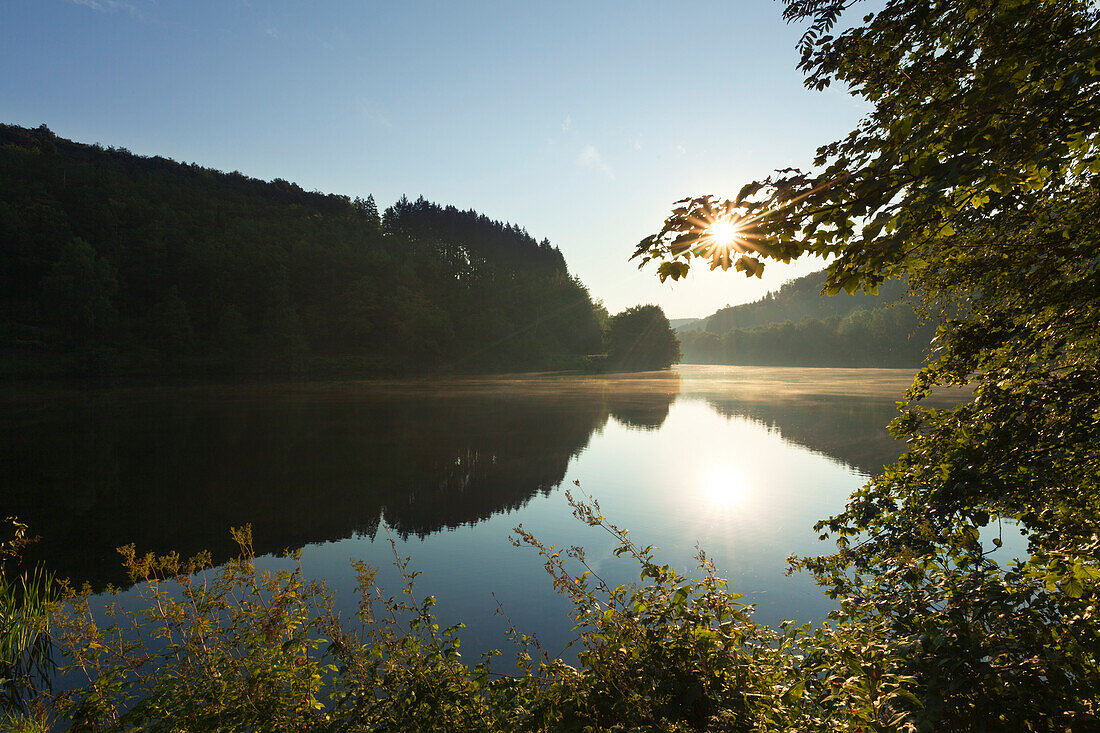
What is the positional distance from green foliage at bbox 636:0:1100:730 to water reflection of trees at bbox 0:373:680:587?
32.5ft

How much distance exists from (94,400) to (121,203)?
73.4 m

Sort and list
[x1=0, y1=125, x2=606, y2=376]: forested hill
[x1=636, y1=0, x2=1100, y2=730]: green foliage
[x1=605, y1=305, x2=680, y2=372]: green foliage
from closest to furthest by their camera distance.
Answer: [x1=636, y1=0, x2=1100, y2=730]: green foliage
[x1=0, y1=125, x2=606, y2=376]: forested hill
[x1=605, y1=305, x2=680, y2=372]: green foliage

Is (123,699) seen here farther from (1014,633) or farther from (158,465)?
(158,465)

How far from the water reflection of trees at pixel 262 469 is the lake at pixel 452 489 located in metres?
0.09

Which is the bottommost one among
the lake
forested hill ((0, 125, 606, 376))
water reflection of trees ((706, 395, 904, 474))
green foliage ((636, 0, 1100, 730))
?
water reflection of trees ((706, 395, 904, 474))

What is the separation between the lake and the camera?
952cm

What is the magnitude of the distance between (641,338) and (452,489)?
101 metres

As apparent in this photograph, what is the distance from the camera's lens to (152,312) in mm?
74438

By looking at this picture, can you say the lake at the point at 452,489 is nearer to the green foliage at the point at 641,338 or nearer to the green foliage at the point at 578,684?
the green foliage at the point at 578,684

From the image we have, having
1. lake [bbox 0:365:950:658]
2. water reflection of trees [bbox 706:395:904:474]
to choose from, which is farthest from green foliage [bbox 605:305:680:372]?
lake [bbox 0:365:950:658]

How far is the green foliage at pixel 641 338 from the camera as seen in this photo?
111875 millimetres

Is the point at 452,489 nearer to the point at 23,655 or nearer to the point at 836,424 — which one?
the point at 23,655

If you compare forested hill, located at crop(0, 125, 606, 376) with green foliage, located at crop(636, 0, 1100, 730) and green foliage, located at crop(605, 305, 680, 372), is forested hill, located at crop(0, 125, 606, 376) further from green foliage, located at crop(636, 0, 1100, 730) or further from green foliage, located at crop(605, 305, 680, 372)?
green foliage, located at crop(636, 0, 1100, 730)

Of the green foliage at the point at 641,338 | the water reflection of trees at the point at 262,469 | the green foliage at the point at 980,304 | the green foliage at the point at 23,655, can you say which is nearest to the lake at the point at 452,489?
the water reflection of trees at the point at 262,469
